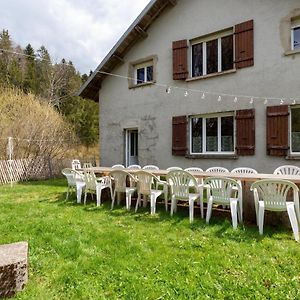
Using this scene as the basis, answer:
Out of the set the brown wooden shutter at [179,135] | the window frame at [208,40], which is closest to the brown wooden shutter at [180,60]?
the window frame at [208,40]

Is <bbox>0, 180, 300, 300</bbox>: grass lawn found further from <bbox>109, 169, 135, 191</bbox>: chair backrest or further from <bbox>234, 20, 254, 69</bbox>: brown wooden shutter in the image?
<bbox>234, 20, 254, 69</bbox>: brown wooden shutter

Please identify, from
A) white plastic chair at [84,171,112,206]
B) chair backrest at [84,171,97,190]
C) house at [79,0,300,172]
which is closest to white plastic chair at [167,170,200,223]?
white plastic chair at [84,171,112,206]

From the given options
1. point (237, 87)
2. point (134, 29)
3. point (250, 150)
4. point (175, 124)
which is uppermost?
point (134, 29)

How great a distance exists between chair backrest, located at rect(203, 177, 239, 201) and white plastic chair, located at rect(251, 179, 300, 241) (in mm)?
475

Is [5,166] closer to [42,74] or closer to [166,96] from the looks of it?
[166,96]

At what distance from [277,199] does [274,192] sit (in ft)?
0.41

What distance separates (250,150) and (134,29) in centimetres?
654

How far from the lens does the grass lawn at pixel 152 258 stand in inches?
121

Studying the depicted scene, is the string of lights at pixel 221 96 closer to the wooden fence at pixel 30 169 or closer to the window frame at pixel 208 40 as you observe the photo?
the window frame at pixel 208 40

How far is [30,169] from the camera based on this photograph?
13.8 meters

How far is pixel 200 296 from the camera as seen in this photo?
9.66 ft

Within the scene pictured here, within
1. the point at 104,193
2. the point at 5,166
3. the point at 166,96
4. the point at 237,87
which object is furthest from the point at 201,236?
the point at 5,166

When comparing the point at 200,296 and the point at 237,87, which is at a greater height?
the point at 237,87

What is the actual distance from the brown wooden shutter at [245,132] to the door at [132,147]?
5.00m
